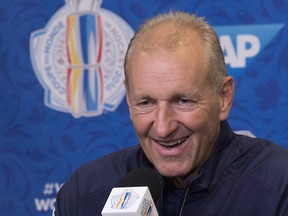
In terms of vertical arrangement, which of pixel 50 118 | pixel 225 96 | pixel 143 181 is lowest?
pixel 50 118

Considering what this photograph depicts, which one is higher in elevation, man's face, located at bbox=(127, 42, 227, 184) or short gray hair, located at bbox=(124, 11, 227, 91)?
short gray hair, located at bbox=(124, 11, 227, 91)

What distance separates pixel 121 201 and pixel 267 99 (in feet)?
3.37

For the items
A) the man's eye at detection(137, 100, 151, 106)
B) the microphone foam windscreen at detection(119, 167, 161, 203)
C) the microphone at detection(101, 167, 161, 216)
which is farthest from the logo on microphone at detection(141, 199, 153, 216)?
the man's eye at detection(137, 100, 151, 106)

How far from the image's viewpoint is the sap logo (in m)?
2.01

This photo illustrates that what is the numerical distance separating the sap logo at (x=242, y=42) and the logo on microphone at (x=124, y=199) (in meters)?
0.99

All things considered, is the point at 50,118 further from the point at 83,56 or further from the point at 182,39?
the point at 182,39

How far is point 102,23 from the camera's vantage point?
2098 mm

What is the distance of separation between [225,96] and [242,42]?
0.59 meters

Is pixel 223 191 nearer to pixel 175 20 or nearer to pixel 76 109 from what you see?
pixel 175 20

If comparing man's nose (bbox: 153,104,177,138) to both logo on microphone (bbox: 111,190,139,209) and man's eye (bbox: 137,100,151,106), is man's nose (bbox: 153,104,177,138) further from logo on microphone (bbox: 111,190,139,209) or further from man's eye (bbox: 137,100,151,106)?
logo on microphone (bbox: 111,190,139,209)

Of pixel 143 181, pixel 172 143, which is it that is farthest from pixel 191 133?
pixel 143 181

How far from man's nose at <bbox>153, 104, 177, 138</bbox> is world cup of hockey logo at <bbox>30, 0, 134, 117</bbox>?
0.76 metres

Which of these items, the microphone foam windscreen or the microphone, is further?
the microphone foam windscreen

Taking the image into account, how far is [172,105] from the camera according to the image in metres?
1.36
